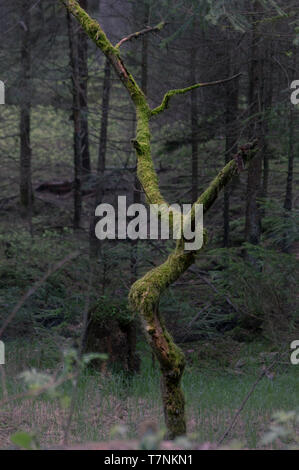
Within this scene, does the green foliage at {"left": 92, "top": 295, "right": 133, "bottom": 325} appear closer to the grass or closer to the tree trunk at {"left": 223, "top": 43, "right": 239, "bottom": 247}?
the grass

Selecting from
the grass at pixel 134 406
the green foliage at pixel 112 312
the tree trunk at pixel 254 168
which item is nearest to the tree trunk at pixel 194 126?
the tree trunk at pixel 254 168

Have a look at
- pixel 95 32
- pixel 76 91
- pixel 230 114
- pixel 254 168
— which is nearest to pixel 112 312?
pixel 95 32

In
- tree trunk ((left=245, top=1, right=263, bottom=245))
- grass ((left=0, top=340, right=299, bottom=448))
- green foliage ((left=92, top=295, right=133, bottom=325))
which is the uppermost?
tree trunk ((left=245, top=1, right=263, bottom=245))

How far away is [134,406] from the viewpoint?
668cm

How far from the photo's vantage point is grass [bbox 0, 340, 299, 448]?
18.9 feet

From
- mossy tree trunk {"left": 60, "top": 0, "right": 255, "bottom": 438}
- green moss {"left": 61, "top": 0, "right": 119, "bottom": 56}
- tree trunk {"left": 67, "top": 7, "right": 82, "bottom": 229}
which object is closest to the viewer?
mossy tree trunk {"left": 60, "top": 0, "right": 255, "bottom": 438}

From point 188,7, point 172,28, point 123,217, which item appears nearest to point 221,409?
point 188,7

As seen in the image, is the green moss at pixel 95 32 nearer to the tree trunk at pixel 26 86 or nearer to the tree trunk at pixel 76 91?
the tree trunk at pixel 76 91

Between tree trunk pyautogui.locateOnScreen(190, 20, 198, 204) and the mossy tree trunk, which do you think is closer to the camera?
the mossy tree trunk

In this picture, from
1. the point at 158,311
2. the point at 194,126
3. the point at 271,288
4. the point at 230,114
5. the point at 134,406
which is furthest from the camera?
the point at 194,126

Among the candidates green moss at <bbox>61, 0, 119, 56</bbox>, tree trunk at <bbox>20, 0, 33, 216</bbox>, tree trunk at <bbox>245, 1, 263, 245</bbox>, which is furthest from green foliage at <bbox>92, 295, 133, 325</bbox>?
tree trunk at <bbox>20, 0, 33, 216</bbox>

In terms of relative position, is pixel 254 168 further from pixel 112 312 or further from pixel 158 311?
pixel 158 311
